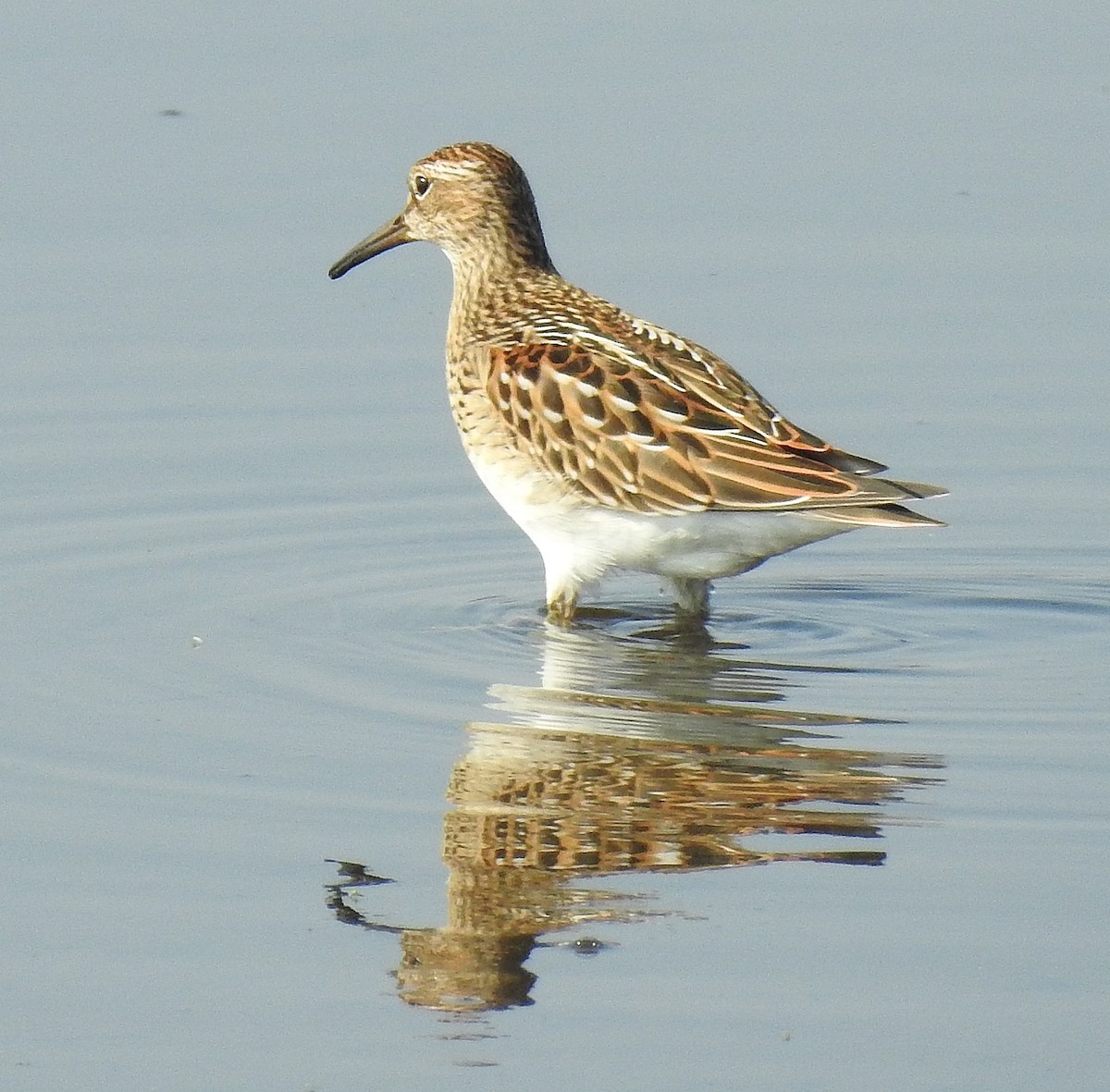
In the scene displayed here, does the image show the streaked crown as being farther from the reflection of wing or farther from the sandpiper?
the reflection of wing

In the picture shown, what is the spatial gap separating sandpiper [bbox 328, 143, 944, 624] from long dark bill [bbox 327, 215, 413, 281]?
0.76 metres

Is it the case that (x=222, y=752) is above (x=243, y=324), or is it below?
below

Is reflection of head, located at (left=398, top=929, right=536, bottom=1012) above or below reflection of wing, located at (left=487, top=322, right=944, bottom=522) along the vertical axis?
A: below

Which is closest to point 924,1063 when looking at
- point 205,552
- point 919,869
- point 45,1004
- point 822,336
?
point 919,869

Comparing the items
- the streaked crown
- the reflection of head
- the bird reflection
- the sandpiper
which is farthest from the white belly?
the reflection of head

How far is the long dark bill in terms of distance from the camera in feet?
34.3

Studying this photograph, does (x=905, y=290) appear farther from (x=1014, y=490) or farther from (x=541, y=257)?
(x=541, y=257)

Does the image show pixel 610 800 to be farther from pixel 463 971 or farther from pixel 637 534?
pixel 637 534

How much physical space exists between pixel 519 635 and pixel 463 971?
3148mm

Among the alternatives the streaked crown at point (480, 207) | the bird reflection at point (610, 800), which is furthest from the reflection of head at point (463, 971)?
the streaked crown at point (480, 207)

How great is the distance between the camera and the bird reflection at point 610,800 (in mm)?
6184

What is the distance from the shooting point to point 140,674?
8328 mm

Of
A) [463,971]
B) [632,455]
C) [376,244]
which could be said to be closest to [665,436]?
[632,455]

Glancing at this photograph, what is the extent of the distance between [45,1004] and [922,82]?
9.21m
